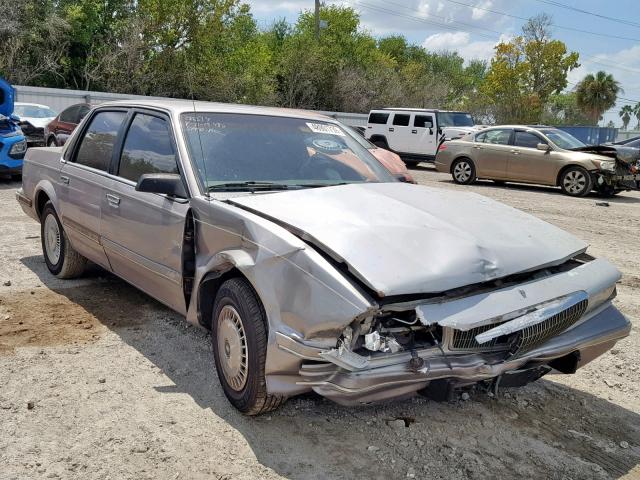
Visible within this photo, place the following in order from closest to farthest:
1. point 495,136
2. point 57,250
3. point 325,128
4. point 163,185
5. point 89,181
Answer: point 163,185 < point 325,128 < point 89,181 < point 57,250 < point 495,136

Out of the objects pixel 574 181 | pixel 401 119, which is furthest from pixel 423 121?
pixel 574 181

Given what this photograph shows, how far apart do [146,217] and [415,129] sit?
17829 mm

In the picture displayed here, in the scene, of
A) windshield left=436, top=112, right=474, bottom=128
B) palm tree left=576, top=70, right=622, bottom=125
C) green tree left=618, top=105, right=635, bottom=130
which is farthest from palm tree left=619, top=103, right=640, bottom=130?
windshield left=436, top=112, right=474, bottom=128

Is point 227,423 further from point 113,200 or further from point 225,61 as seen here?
point 225,61

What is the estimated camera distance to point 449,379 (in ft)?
9.29

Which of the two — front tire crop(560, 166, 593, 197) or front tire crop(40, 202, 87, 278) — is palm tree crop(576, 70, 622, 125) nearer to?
front tire crop(560, 166, 593, 197)

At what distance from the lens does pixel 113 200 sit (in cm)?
450

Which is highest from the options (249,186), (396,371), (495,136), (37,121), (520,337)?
(495,136)

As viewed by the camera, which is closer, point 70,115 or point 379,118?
point 70,115

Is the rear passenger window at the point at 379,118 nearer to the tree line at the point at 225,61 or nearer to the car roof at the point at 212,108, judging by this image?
the tree line at the point at 225,61

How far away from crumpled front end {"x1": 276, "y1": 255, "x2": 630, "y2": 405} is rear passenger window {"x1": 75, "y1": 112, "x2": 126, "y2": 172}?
108 inches

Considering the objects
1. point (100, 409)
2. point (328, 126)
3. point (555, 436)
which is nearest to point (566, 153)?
point (328, 126)

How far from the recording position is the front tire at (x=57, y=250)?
5.57 metres

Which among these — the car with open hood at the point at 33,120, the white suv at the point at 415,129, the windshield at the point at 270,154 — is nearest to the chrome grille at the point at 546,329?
the windshield at the point at 270,154
